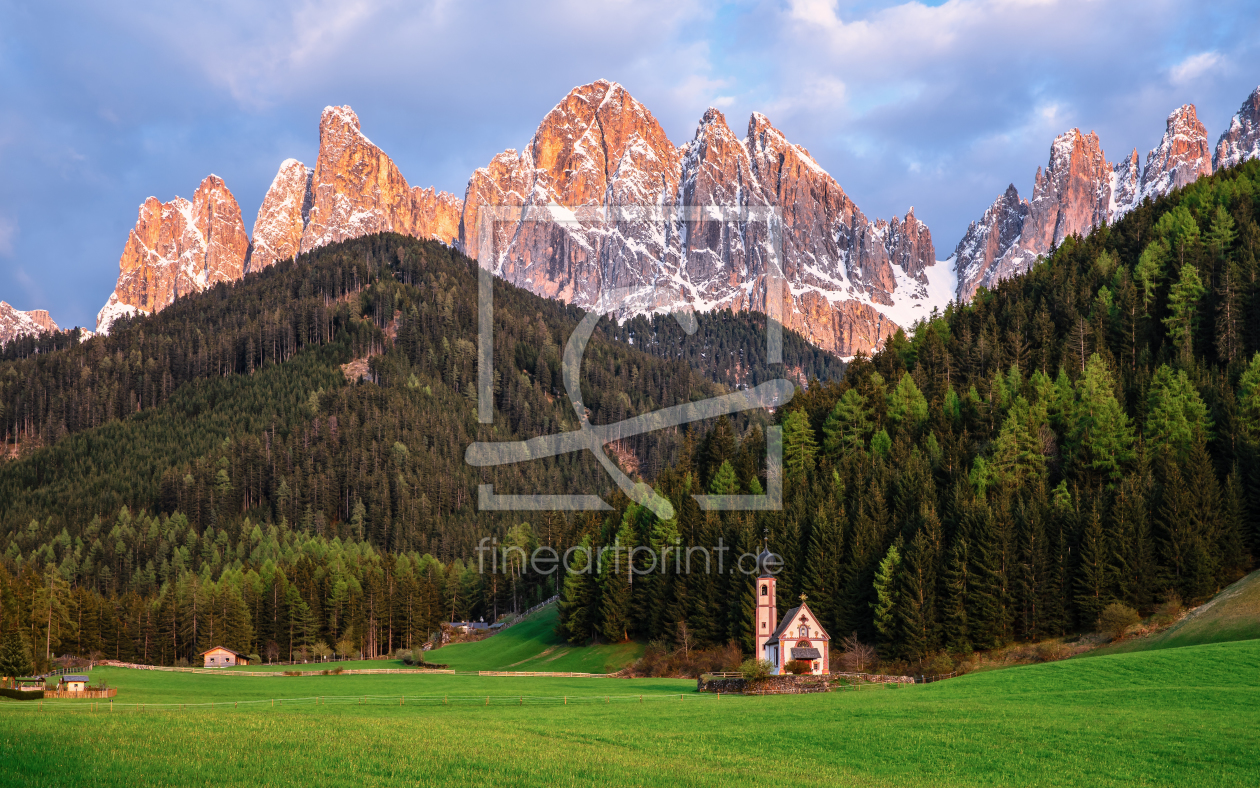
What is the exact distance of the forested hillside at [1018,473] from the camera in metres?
68.4

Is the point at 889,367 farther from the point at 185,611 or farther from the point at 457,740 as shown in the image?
the point at 457,740

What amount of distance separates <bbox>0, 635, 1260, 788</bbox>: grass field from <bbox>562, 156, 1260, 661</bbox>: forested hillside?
1752cm

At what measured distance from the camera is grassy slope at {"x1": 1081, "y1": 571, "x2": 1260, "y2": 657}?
56.2 meters

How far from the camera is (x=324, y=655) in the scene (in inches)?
4200

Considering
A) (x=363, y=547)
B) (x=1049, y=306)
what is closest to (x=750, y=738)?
(x=1049, y=306)

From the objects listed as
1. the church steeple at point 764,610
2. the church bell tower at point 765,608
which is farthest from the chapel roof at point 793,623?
the church bell tower at point 765,608

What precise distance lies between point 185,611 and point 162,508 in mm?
66338

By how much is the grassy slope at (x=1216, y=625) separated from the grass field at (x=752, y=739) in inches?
284

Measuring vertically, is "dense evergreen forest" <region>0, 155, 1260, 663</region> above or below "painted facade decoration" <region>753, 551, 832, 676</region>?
above

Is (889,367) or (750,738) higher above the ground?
(889,367)

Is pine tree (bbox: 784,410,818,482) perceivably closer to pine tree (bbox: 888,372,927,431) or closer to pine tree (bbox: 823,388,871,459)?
pine tree (bbox: 823,388,871,459)

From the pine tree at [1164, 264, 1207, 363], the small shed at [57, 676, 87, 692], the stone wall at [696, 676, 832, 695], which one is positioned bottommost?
the stone wall at [696, 676, 832, 695]

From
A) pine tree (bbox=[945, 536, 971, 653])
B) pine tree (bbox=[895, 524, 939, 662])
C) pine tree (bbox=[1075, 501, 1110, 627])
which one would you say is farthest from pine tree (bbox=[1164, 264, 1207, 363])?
pine tree (bbox=[895, 524, 939, 662])

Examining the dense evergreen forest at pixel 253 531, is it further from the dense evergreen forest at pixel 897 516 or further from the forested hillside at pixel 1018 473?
the forested hillside at pixel 1018 473
